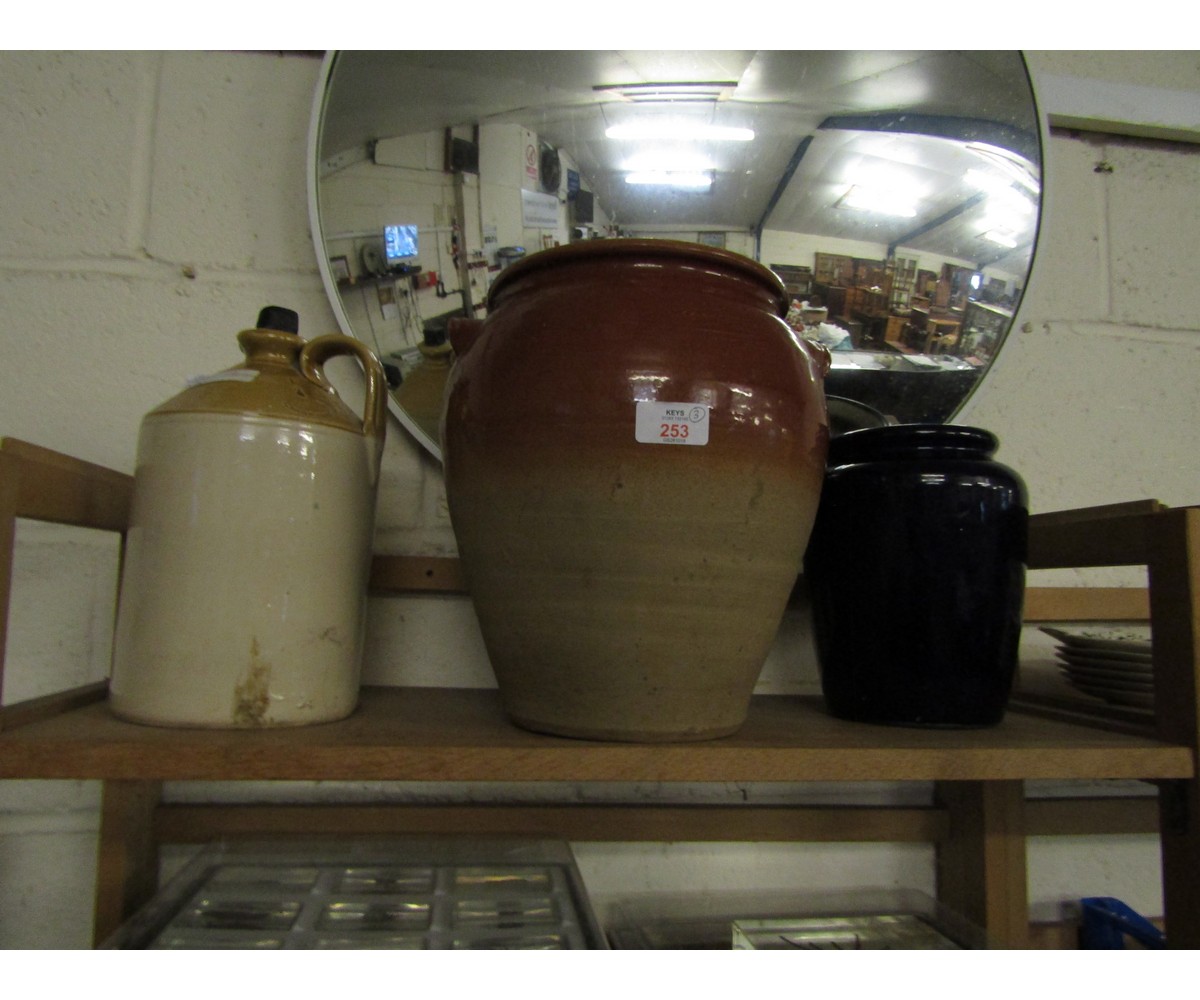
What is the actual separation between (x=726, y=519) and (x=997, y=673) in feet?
0.84

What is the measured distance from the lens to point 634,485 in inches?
17.9

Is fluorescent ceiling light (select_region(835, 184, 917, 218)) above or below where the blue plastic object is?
above

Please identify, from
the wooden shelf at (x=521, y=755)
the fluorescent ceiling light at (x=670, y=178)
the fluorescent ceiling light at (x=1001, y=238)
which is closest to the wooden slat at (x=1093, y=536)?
the wooden shelf at (x=521, y=755)

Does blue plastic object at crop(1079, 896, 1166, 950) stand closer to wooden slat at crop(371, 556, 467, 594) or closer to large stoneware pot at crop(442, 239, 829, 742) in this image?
large stoneware pot at crop(442, 239, 829, 742)

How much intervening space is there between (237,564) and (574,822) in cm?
41

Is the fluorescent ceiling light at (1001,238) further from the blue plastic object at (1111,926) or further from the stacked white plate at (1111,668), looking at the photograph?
the blue plastic object at (1111,926)

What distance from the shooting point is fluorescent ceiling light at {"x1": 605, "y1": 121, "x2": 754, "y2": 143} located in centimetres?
74

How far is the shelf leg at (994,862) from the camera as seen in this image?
2.24 ft

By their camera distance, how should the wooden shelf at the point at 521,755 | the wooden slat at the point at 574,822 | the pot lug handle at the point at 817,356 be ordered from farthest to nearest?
the wooden slat at the point at 574,822
the pot lug handle at the point at 817,356
the wooden shelf at the point at 521,755

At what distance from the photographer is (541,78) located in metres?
0.74

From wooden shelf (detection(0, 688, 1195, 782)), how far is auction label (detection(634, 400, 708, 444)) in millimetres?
189

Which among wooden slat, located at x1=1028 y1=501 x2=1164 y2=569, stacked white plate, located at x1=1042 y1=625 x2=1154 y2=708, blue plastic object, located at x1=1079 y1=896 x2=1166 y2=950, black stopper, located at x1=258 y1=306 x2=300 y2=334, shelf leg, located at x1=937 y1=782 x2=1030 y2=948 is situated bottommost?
blue plastic object, located at x1=1079 y1=896 x2=1166 y2=950

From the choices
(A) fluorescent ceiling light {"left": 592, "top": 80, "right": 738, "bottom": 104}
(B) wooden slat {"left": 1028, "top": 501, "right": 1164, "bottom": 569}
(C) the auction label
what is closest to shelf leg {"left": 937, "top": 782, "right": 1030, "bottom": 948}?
(B) wooden slat {"left": 1028, "top": 501, "right": 1164, "bottom": 569}

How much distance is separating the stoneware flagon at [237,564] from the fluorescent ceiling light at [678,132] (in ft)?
1.44
